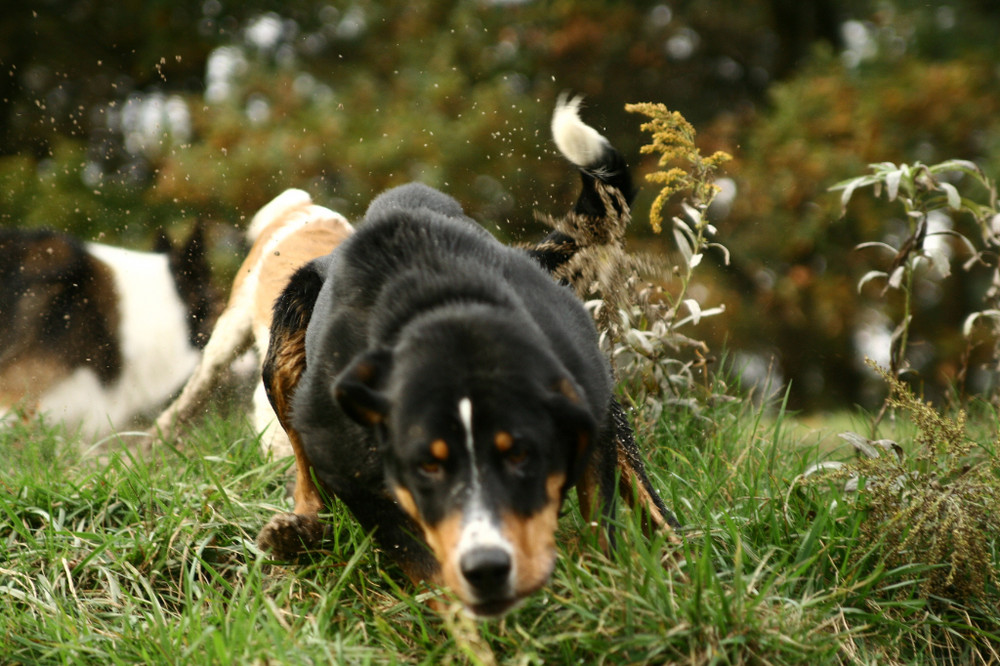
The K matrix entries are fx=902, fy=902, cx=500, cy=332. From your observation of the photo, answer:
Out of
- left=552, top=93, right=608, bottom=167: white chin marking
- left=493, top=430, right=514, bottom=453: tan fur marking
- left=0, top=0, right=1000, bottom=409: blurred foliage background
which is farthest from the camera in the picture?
left=0, top=0, right=1000, bottom=409: blurred foliage background

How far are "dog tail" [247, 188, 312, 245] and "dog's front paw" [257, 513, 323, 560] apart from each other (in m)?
3.10

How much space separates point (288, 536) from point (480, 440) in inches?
40.8

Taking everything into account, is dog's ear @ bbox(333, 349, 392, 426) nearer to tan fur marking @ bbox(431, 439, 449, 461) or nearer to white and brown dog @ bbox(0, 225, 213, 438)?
tan fur marking @ bbox(431, 439, 449, 461)

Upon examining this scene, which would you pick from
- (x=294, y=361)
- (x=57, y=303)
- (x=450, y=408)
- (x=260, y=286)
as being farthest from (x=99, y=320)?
(x=450, y=408)

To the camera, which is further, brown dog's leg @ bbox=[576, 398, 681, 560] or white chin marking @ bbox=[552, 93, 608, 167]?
white chin marking @ bbox=[552, 93, 608, 167]

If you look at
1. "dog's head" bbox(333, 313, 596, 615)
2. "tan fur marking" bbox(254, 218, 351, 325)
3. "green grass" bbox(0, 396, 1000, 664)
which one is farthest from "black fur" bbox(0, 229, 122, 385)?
"dog's head" bbox(333, 313, 596, 615)

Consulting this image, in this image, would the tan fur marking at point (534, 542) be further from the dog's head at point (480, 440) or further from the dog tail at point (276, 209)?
the dog tail at point (276, 209)

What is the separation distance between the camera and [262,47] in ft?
34.0

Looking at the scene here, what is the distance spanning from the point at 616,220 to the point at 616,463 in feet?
3.45

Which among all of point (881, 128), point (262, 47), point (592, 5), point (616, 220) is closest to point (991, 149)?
point (881, 128)

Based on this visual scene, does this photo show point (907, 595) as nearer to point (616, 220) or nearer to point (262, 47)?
point (616, 220)

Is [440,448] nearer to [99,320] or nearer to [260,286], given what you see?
[260,286]

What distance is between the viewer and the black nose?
6.25ft

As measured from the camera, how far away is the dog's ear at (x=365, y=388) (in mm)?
2137
